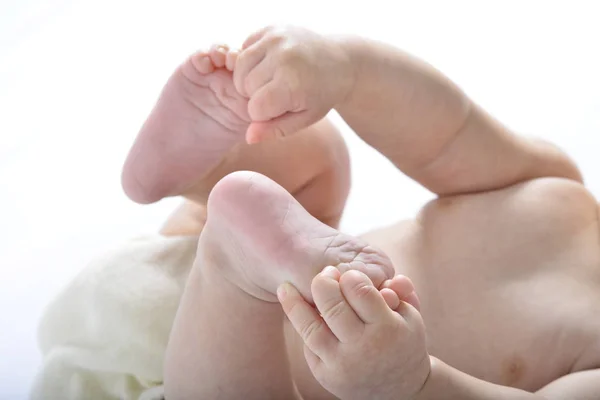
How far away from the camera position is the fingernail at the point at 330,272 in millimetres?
635

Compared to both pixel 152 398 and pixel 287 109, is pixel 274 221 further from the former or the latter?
pixel 152 398

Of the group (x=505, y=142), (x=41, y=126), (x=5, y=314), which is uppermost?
(x=505, y=142)

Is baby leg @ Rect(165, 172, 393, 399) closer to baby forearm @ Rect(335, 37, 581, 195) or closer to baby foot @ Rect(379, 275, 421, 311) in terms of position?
baby foot @ Rect(379, 275, 421, 311)

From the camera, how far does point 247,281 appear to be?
74 centimetres

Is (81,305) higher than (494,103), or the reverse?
(494,103)

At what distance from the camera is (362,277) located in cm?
62

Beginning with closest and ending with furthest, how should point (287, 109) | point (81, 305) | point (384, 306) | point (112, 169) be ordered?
1. point (384, 306)
2. point (287, 109)
3. point (81, 305)
4. point (112, 169)

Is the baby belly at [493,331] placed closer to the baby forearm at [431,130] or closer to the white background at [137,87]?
the baby forearm at [431,130]

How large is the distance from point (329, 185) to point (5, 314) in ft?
1.37

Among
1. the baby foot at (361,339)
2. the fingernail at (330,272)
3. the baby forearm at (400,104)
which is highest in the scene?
the baby forearm at (400,104)

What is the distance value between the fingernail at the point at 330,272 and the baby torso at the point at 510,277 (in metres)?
0.26

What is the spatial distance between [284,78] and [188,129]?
0.16 metres

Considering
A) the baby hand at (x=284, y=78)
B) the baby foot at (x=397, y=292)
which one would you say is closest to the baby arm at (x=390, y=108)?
the baby hand at (x=284, y=78)

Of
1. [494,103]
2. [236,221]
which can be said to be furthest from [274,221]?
[494,103]
